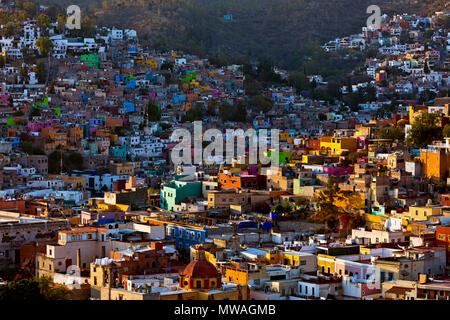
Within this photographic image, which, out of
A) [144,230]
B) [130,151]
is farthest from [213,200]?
[130,151]

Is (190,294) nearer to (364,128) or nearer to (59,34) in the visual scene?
(364,128)

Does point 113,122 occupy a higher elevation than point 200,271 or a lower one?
higher

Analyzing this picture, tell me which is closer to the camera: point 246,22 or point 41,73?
point 41,73

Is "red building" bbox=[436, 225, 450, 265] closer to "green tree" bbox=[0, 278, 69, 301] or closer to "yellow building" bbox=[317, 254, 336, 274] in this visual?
"yellow building" bbox=[317, 254, 336, 274]

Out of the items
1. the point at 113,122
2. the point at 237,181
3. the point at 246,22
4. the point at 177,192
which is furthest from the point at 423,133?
the point at 246,22

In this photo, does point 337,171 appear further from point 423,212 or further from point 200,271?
point 200,271

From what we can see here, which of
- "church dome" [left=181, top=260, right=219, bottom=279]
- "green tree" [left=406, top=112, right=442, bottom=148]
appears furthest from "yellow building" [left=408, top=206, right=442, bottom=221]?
"church dome" [left=181, top=260, right=219, bottom=279]
